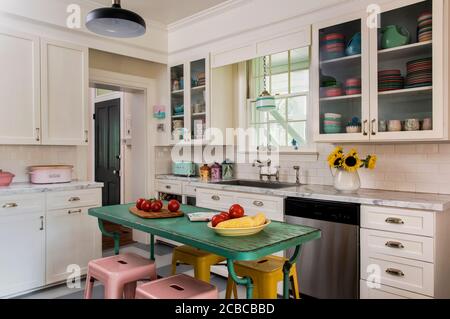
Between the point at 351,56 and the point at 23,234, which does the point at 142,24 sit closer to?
the point at 351,56

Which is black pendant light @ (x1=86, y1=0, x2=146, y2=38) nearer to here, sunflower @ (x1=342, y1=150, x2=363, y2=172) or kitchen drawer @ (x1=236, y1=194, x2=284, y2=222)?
kitchen drawer @ (x1=236, y1=194, x2=284, y2=222)

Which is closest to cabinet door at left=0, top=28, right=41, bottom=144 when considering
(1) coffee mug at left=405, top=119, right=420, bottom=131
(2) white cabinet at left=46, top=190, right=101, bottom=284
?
(2) white cabinet at left=46, top=190, right=101, bottom=284

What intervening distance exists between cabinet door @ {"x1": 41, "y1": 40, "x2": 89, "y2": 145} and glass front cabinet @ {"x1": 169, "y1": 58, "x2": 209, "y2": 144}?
1.18 meters

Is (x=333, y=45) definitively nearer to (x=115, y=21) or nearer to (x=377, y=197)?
(x=377, y=197)

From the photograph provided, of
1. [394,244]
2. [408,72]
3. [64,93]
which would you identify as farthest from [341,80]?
[64,93]

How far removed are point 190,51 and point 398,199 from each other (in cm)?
301

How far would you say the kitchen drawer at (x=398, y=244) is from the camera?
225cm

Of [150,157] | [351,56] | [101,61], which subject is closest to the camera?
[351,56]

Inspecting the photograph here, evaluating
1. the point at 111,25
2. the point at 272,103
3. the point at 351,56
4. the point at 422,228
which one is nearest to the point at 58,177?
the point at 111,25

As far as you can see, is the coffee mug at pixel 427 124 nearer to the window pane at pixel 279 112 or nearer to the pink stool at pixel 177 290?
the window pane at pixel 279 112

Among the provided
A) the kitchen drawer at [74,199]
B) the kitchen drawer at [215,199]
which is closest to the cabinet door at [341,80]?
the kitchen drawer at [215,199]

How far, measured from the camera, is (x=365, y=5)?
2852 mm

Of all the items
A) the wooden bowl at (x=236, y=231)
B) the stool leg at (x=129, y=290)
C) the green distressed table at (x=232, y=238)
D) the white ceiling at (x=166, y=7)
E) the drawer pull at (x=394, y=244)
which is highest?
the white ceiling at (x=166, y=7)

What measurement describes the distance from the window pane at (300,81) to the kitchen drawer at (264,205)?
1.37 metres
